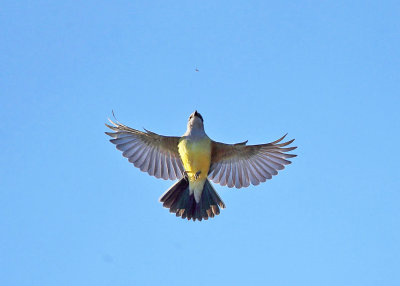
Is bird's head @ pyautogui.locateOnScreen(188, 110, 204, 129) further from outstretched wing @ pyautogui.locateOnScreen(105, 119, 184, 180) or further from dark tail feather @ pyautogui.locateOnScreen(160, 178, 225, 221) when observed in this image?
dark tail feather @ pyautogui.locateOnScreen(160, 178, 225, 221)

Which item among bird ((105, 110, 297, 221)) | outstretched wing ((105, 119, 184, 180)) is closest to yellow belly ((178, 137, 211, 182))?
bird ((105, 110, 297, 221))

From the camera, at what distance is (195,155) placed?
16547mm

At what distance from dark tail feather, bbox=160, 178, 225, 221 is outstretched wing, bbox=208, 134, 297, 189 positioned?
0.47m

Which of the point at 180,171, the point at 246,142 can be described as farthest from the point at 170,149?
the point at 246,142

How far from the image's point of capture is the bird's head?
16.9 m

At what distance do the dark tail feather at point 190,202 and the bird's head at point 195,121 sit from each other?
3.52 ft

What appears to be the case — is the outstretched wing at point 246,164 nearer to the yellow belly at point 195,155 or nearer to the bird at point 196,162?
the bird at point 196,162

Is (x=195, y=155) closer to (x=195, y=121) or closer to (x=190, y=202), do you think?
(x=195, y=121)

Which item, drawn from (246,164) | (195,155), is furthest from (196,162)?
(246,164)

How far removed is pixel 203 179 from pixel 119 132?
1.91m

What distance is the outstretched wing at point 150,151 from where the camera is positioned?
17094 millimetres

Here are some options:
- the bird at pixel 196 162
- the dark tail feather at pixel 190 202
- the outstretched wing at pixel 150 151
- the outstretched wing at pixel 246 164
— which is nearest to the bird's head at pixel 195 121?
the bird at pixel 196 162

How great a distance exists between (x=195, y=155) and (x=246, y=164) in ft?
4.50

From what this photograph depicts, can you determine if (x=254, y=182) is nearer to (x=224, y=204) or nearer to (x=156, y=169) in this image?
(x=224, y=204)
